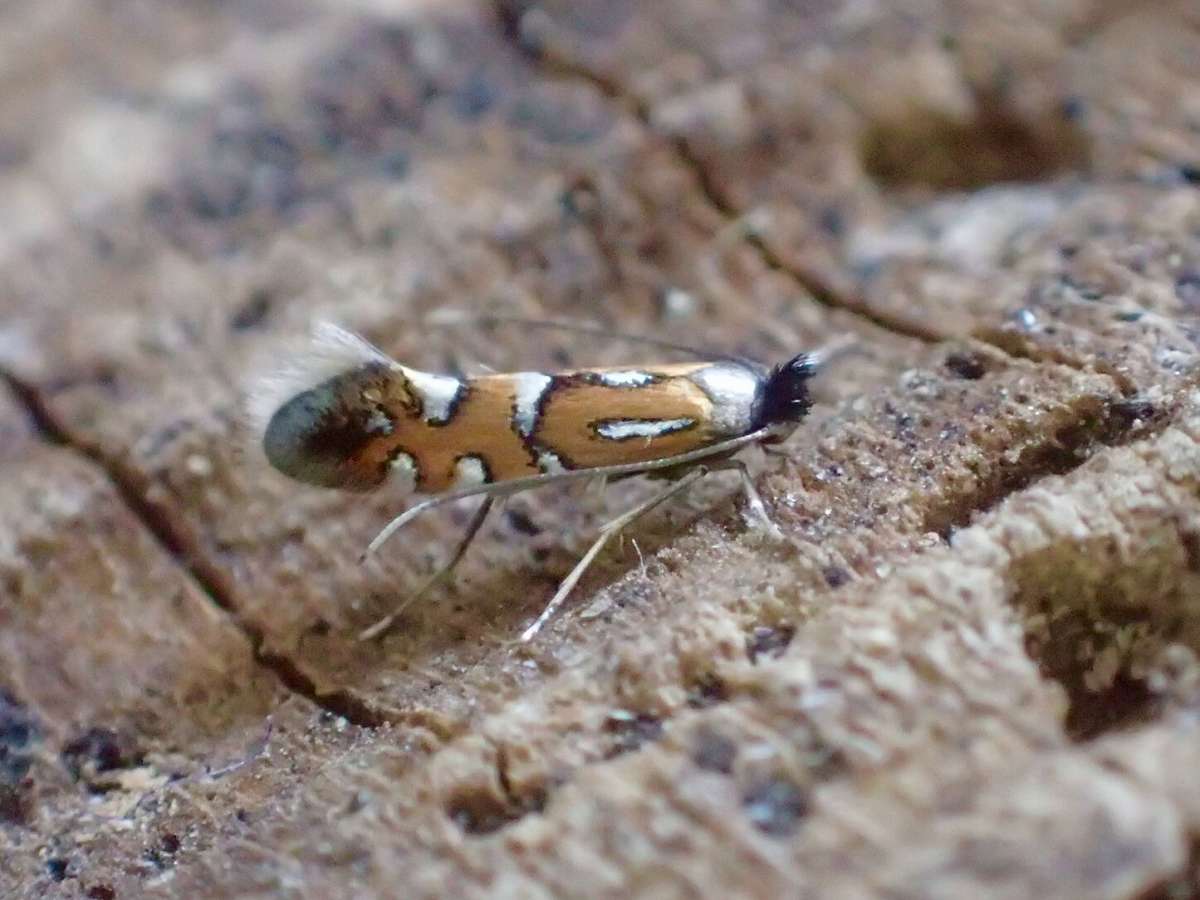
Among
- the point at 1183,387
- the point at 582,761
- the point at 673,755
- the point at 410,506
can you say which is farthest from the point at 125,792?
the point at 1183,387

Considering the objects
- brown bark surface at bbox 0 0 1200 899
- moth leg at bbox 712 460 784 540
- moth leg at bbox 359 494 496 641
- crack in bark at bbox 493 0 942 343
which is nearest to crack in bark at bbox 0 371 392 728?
brown bark surface at bbox 0 0 1200 899

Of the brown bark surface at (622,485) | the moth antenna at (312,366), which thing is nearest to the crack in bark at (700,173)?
the brown bark surface at (622,485)

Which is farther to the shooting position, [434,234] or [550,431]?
[434,234]

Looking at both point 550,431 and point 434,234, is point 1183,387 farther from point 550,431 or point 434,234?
point 434,234

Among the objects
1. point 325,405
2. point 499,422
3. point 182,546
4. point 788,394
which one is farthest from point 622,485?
point 182,546

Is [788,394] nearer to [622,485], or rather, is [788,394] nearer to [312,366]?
[622,485]

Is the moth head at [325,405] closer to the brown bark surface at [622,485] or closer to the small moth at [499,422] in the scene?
the small moth at [499,422]
